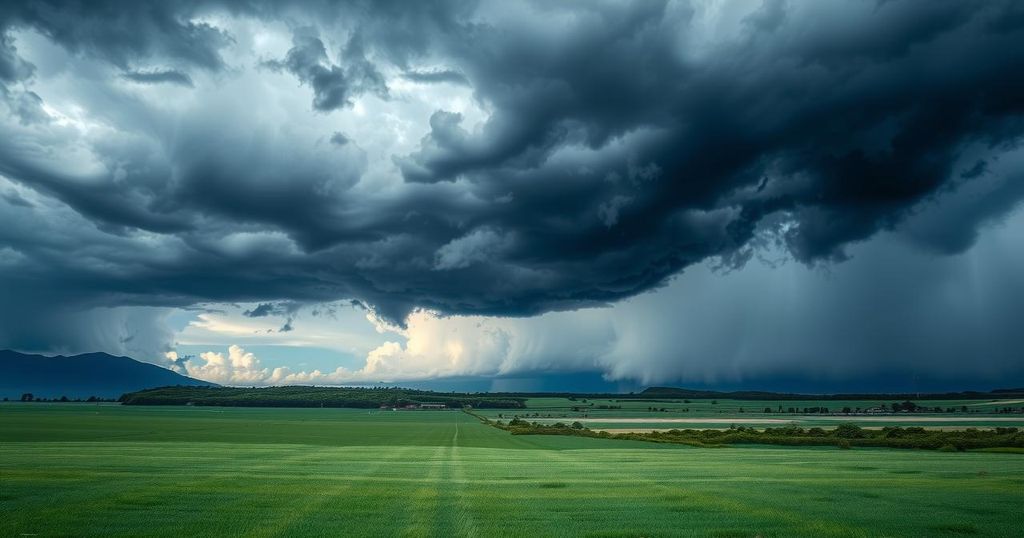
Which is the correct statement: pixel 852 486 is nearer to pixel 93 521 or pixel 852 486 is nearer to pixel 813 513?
pixel 813 513

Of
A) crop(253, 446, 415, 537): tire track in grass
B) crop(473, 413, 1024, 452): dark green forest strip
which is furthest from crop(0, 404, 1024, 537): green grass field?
crop(473, 413, 1024, 452): dark green forest strip

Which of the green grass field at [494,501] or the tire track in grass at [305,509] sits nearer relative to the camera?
the tire track in grass at [305,509]

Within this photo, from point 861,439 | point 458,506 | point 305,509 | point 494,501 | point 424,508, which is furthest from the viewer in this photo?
point 861,439

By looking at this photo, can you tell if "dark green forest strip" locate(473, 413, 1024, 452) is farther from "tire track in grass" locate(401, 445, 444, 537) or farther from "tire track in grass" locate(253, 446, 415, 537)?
"tire track in grass" locate(253, 446, 415, 537)

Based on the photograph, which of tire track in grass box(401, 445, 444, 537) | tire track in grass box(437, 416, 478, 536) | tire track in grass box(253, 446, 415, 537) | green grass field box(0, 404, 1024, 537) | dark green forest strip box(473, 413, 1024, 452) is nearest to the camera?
tire track in grass box(253, 446, 415, 537)

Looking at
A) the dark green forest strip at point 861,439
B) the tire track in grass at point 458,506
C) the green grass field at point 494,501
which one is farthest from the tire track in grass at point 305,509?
the dark green forest strip at point 861,439

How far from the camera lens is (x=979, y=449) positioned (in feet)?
223

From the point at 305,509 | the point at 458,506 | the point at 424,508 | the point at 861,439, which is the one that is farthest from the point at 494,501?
the point at 861,439

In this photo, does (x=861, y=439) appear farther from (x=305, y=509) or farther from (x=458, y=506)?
(x=305, y=509)

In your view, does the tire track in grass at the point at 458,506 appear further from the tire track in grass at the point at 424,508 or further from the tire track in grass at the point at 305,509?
the tire track in grass at the point at 305,509

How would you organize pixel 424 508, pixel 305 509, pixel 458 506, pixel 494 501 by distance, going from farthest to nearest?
pixel 494 501
pixel 458 506
pixel 424 508
pixel 305 509

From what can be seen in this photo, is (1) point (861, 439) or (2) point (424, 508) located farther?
(1) point (861, 439)

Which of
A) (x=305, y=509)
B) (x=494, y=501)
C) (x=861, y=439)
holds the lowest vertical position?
(x=861, y=439)

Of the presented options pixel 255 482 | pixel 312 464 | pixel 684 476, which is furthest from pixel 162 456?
pixel 684 476
